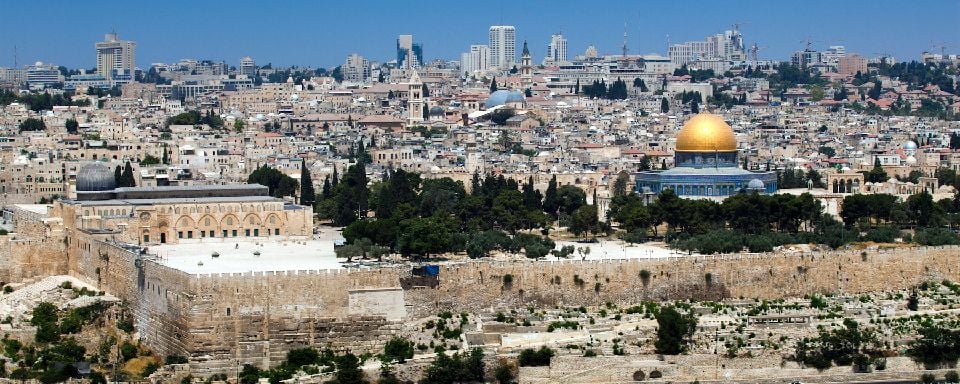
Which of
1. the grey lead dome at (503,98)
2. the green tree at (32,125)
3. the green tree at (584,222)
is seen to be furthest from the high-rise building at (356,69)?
the green tree at (584,222)

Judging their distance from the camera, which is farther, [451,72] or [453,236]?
[451,72]

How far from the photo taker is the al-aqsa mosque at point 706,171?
2255 inches

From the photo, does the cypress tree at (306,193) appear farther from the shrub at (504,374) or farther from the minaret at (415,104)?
the minaret at (415,104)

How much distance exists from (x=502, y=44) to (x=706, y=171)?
139906mm

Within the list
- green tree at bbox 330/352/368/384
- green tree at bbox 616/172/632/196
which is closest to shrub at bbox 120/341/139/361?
green tree at bbox 330/352/368/384

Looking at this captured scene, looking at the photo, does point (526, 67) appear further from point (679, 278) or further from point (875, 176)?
point (679, 278)

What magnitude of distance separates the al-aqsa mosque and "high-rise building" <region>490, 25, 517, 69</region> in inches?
5347

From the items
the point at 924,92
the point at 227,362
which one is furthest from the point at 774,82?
the point at 227,362

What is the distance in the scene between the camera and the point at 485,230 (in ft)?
167

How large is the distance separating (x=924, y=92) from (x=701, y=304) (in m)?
104

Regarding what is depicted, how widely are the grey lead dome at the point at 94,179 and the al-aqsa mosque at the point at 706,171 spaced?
16.4 m

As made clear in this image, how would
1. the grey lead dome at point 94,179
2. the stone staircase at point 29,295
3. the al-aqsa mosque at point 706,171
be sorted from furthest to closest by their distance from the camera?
the al-aqsa mosque at point 706,171
the grey lead dome at point 94,179
the stone staircase at point 29,295

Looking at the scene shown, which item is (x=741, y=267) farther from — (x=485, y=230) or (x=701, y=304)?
(x=485, y=230)

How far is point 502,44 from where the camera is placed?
197250 millimetres
